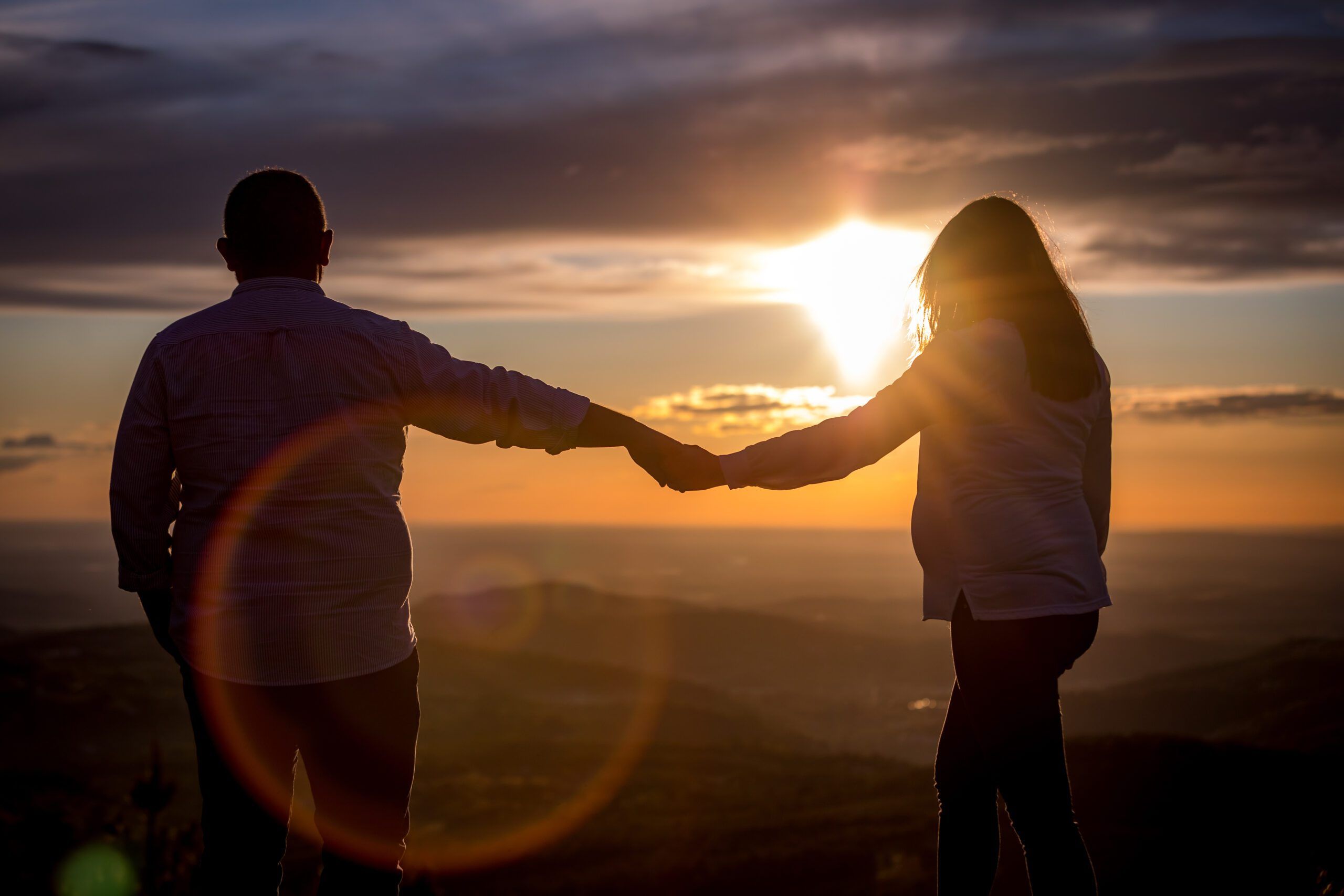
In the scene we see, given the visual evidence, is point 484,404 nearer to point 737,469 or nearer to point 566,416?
point 566,416

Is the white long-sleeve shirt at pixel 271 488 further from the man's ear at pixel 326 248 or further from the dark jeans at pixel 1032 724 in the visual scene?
the dark jeans at pixel 1032 724

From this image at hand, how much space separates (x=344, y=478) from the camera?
9.63 feet

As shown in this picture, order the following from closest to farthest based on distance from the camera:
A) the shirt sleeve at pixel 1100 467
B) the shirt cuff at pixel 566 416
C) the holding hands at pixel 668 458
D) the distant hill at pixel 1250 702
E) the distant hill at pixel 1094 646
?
the shirt sleeve at pixel 1100 467 < the shirt cuff at pixel 566 416 < the holding hands at pixel 668 458 < the distant hill at pixel 1250 702 < the distant hill at pixel 1094 646

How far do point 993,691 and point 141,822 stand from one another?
277 inches

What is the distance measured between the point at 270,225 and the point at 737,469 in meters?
1.98

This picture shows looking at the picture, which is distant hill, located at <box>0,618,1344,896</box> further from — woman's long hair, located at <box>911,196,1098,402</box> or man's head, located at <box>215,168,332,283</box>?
woman's long hair, located at <box>911,196,1098,402</box>

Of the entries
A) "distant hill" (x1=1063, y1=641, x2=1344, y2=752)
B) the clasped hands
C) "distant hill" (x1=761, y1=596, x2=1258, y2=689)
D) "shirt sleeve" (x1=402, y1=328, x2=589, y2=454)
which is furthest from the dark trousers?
"distant hill" (x1=761, y1=596, x2=1258, y2=689)

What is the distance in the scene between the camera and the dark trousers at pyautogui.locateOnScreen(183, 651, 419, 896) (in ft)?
9.80

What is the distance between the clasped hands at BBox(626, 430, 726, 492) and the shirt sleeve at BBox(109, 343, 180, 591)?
194 cm

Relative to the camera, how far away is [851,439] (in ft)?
12.1

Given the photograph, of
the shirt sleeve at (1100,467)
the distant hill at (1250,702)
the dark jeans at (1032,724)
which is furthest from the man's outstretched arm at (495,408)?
the distant hill at (1250,702)

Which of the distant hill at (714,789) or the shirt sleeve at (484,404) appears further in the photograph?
the distant hill at (714,789)

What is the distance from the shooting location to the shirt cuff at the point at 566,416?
12.2 ft

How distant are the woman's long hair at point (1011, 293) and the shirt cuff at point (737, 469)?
87 centimetres
